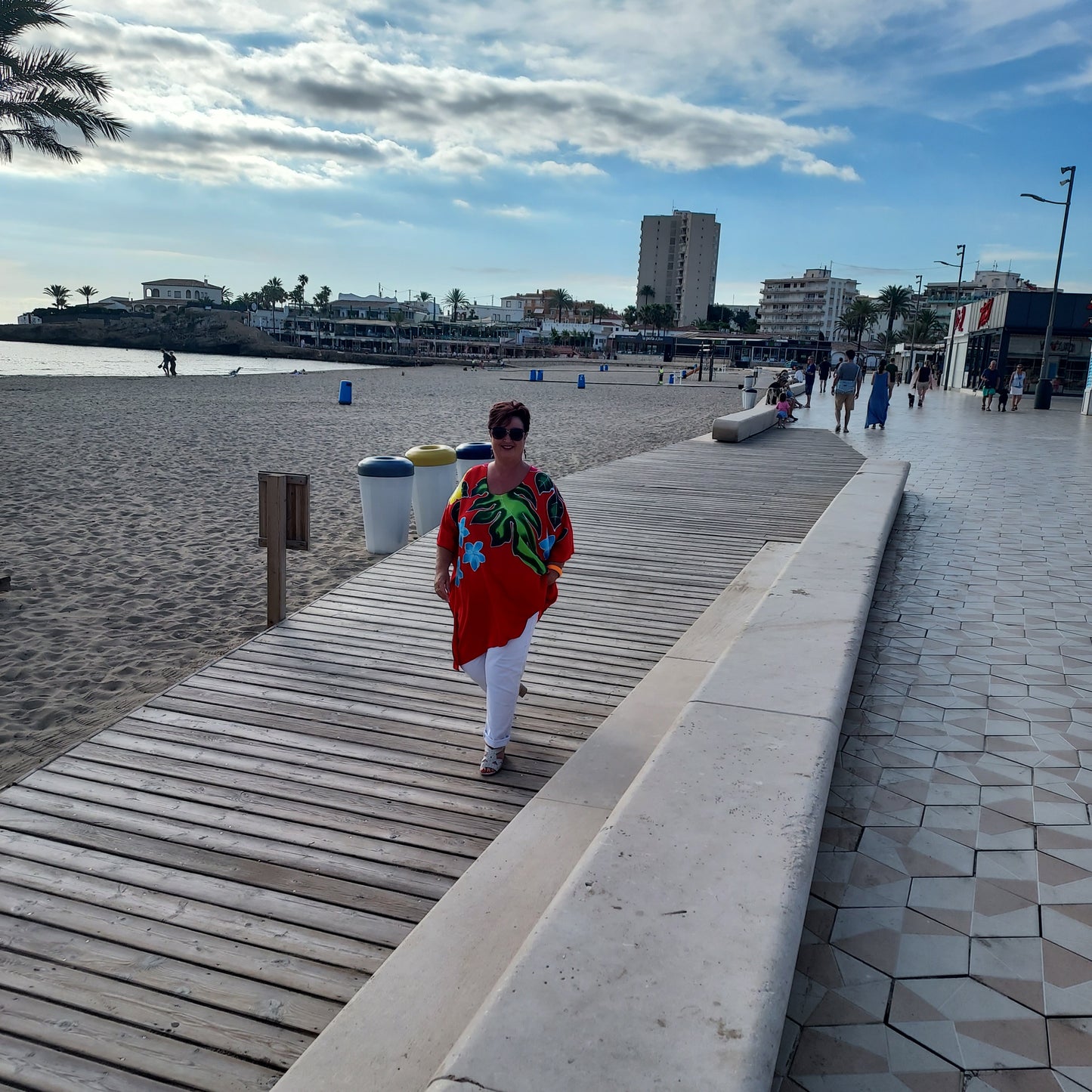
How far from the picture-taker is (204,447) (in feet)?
55.5

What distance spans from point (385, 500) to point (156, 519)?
345 cm

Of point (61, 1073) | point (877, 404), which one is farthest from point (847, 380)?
point (61, 1073)

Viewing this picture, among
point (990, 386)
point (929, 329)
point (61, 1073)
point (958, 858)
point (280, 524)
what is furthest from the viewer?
point (929, 329)

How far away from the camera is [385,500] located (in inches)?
342

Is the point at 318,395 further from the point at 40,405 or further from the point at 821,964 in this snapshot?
the point at 821,964

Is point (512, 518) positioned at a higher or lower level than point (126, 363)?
higher

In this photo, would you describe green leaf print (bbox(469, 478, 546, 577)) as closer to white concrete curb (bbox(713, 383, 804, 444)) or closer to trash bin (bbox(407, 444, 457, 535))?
trash bin (bbox(407, 444, 457, 535))

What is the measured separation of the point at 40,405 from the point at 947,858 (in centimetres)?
2622

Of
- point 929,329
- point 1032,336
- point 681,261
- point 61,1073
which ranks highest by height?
point 681,261

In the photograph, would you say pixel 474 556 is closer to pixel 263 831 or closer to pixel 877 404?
pixel 263 831

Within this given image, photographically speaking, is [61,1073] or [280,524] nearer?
[61,1073]

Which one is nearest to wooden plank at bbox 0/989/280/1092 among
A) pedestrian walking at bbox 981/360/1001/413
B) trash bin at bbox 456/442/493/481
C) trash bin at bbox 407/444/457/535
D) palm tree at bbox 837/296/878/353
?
trash bin at bbox 407/444/457/535

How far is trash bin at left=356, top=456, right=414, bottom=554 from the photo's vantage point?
342 inches

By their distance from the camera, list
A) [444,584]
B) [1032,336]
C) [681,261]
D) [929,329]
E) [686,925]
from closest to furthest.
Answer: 1. [686,925]
2. [444,584]
3. [1032,336]
4. [929,329]
5. [681,261]
